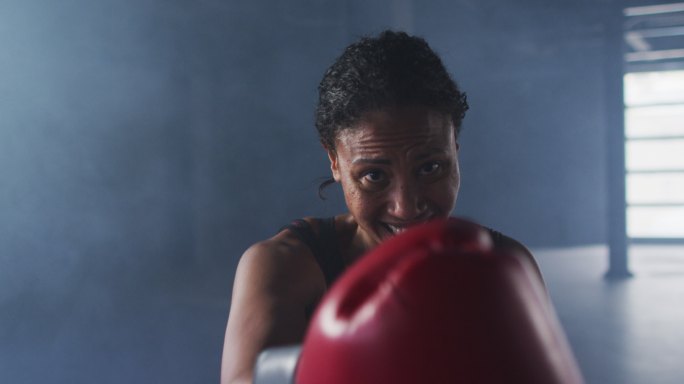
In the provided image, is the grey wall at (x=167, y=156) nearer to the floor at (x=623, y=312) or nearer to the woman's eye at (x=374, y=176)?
the floor at (x=623, y=312)

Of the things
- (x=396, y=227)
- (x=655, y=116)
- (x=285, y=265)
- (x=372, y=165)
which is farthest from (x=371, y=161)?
(x=655, y=116)

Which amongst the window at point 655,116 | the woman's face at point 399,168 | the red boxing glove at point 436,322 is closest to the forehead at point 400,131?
the woman's face at point 399,168

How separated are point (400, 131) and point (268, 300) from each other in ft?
1.16

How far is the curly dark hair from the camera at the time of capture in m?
1.04

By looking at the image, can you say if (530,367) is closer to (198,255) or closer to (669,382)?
(669,382)

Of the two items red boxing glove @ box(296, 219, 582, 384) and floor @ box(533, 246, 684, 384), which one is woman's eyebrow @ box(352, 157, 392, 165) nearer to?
red boxing glove @ box(296, 219, 582, 384)

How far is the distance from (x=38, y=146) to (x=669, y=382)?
2230 millimetres

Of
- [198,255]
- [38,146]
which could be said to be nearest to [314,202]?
[198,255]

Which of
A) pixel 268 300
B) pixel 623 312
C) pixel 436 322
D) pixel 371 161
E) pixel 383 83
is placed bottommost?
pixel 623 312

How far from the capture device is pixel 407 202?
1005 millimetres

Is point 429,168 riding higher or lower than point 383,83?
lower

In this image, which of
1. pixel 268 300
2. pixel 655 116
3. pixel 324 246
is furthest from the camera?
pixel 655 116

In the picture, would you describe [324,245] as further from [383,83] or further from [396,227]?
[383,83]

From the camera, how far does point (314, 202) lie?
7.36ft
